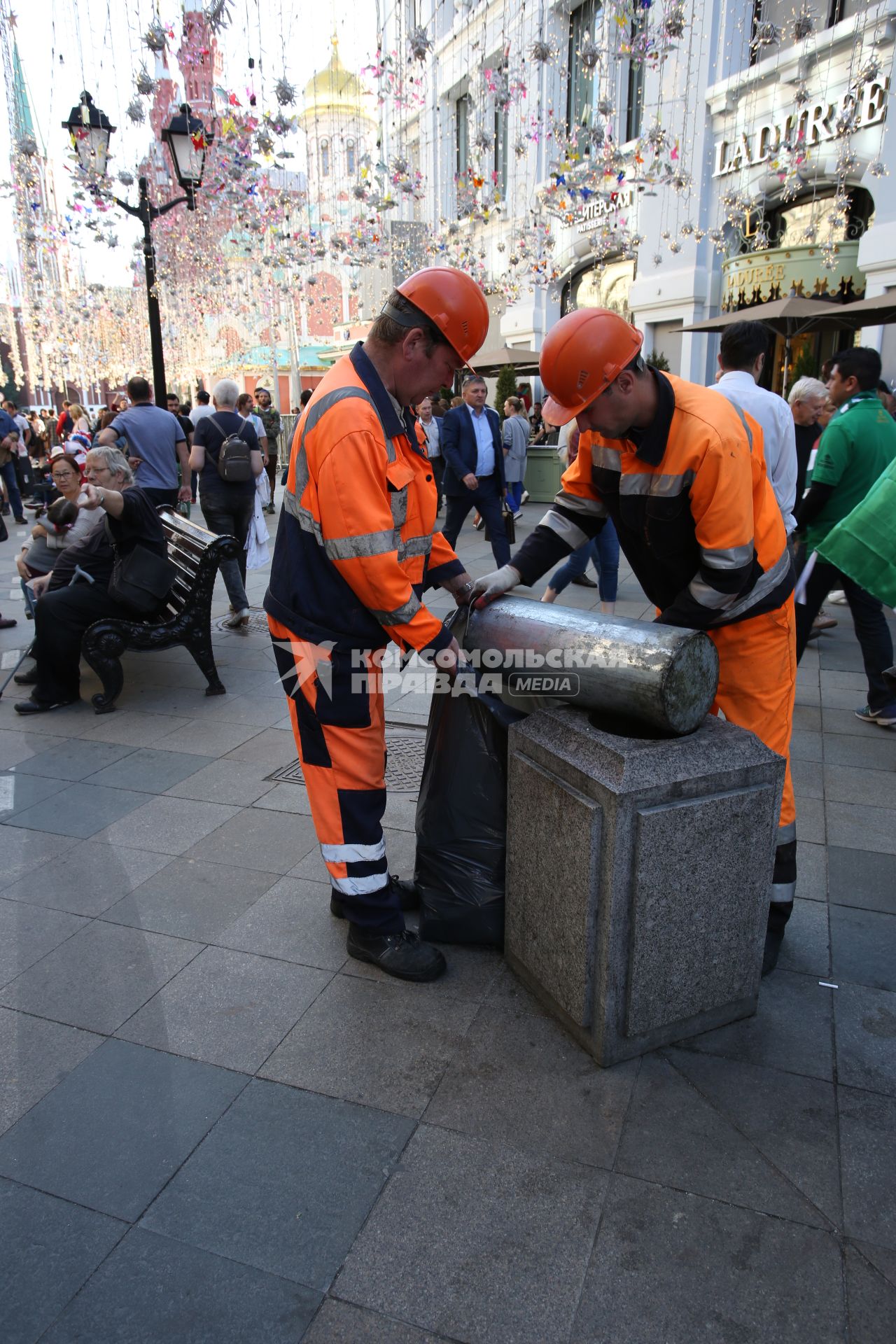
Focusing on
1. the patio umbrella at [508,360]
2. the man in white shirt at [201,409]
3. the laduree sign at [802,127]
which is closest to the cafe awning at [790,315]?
the laduree sign at [802,127]

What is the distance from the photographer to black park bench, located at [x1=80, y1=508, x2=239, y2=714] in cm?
526

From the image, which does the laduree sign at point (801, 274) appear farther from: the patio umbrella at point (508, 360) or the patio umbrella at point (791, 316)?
the patio umbrella at point (508, 360)

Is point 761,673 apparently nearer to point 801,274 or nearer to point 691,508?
point 691,508

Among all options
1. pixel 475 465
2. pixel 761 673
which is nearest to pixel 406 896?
pixel 761 673

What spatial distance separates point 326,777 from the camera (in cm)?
265

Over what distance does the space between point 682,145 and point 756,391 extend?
12.7 meters

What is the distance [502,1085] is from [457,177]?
14375 mm

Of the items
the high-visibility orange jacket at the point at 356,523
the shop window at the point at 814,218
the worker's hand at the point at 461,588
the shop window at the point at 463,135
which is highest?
the shop window at the point at 463,135

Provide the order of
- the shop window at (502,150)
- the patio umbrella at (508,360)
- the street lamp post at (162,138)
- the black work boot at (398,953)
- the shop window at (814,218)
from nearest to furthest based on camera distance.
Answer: the black work boot at (398,953) < the street lamp post at (162,138) < the shop window at (814,218) < the patio umbrella at (508,360) < the shop window at (502,150)

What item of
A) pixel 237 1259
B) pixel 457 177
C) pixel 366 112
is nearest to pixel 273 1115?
pixel 237 1259

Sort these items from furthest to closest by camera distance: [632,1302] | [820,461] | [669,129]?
1. [669,129]
2. [820,461]
3. [632,1302]

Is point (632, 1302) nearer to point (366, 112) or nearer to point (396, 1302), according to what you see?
point (396, 1302)

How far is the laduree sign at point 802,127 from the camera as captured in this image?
12516 mm

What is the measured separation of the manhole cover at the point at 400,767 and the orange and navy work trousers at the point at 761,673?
1.74 m
